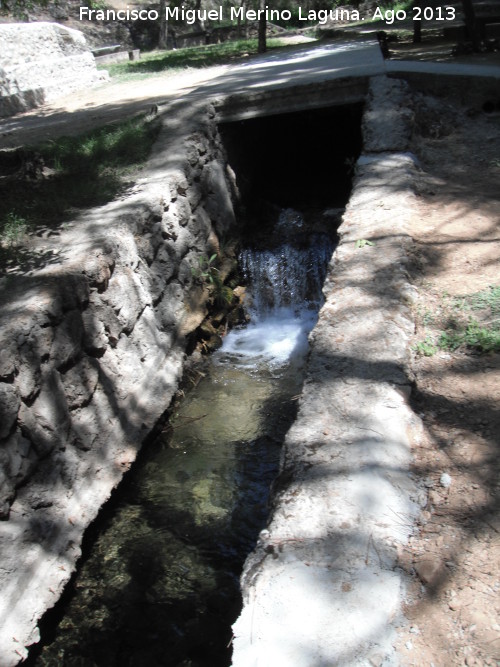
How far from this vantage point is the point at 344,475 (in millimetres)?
2602

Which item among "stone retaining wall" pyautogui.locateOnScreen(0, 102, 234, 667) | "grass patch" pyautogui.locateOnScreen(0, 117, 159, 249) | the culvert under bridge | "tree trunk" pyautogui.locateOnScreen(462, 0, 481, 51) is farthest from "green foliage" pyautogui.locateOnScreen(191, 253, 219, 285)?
→ "tree trunk" pyautogui.locateOnScreen(462, 0, 481, 51)

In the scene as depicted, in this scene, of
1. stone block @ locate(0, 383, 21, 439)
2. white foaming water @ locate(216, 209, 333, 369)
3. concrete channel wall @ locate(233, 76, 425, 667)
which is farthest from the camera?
white foaming water @ locate(216, 209, 333, 369)

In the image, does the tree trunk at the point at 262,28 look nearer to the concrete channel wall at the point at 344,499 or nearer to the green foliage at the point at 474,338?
the concrete channel wall at the point at 344,499

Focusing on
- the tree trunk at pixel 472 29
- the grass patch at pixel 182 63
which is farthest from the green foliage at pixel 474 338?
the grass patch at pixel 182 63

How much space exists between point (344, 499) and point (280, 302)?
511 cm

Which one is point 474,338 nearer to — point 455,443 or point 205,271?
point 455,443

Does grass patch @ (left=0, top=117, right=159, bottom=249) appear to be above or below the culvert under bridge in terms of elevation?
above

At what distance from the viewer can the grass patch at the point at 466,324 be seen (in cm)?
340

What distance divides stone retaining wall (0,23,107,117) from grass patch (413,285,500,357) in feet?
33.4

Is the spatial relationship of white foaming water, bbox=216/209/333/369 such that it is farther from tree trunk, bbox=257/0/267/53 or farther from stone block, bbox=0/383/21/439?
tree trunk, bbox=257/0/267/53

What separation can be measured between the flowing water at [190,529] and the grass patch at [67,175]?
216 centimetres

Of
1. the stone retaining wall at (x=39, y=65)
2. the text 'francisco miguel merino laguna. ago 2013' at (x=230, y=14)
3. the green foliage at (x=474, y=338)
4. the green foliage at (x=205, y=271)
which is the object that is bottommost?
the green foliage at (x=205, y=271)

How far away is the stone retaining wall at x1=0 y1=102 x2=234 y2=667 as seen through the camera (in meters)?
3.53

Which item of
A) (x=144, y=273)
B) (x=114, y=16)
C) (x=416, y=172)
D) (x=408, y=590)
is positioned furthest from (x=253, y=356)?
(x=114, y=16)
